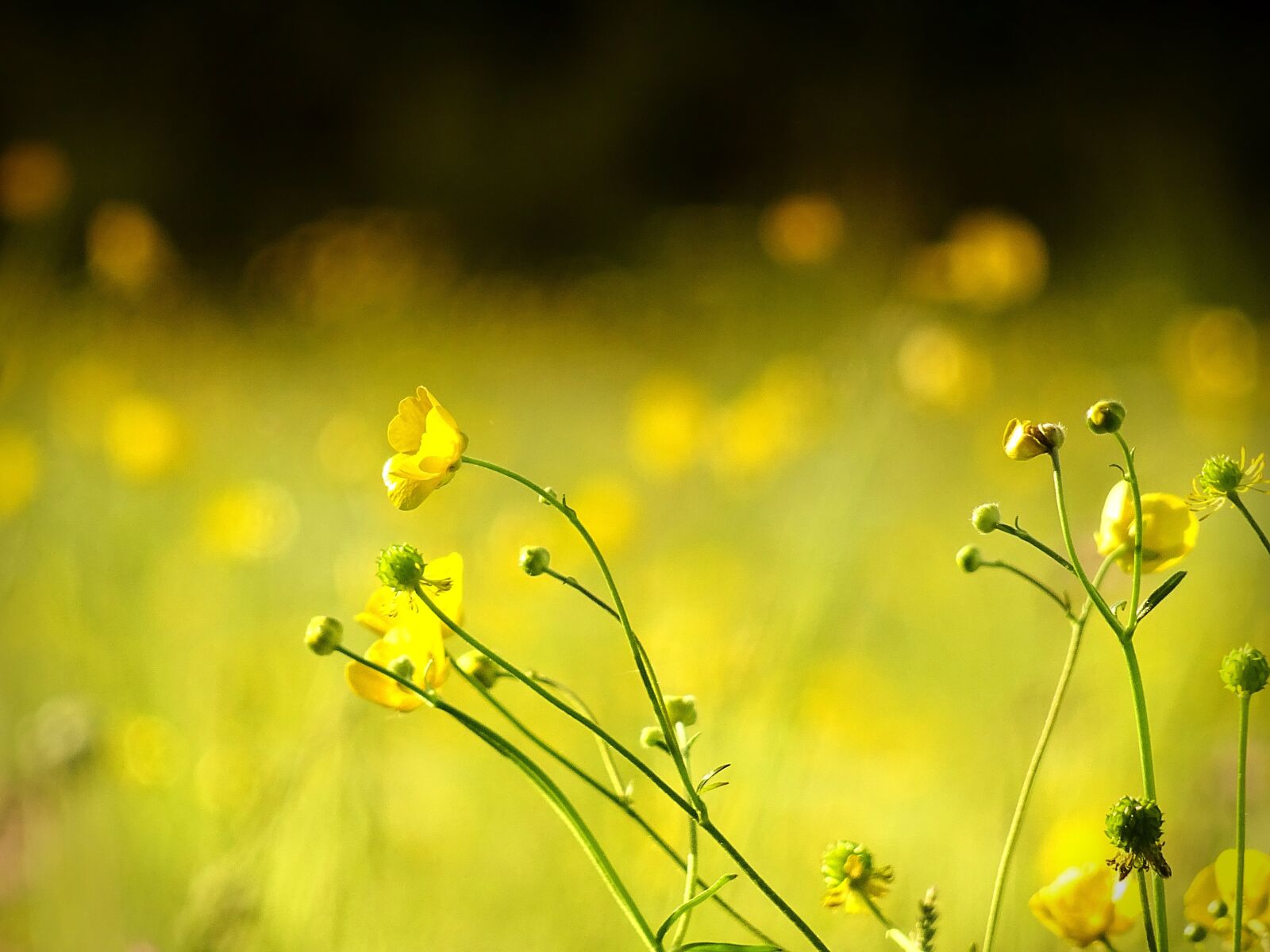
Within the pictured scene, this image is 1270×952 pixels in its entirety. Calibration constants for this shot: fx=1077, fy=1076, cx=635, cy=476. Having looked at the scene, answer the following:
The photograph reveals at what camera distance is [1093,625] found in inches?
43.6

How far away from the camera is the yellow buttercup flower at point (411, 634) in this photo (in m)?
0.28

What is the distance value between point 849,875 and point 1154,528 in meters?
0.12

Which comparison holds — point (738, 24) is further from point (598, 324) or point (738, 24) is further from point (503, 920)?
point (503, 920)

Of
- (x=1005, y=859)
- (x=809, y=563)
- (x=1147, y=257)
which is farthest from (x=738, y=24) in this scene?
(x=1005, y=859)

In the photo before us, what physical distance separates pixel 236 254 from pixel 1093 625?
213cm

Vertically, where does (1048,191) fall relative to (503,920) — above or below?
above

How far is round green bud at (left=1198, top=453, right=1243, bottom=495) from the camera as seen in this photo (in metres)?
0.28

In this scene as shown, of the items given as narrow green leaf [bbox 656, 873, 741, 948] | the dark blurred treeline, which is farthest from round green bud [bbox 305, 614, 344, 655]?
the dark blurred treeline

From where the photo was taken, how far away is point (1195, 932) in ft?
0.93

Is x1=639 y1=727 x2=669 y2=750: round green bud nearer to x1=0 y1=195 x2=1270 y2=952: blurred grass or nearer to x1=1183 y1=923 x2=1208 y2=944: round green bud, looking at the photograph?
x1=1183 y1=923 x2=1208 y2=944: round green bud

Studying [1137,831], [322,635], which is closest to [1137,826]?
[1137,831]

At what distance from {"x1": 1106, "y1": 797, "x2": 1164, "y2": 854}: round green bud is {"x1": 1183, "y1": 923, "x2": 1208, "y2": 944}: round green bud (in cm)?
4

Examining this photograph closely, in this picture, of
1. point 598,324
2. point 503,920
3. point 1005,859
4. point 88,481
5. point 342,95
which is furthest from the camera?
point 342,95

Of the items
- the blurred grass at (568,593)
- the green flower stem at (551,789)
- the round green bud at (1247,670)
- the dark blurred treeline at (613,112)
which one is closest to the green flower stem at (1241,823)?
the round green bud at (1247,670)
